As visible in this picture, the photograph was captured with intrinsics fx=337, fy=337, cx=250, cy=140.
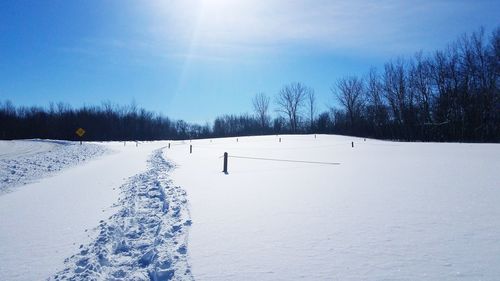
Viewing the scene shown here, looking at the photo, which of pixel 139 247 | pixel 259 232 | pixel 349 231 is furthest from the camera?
pixel 259 232

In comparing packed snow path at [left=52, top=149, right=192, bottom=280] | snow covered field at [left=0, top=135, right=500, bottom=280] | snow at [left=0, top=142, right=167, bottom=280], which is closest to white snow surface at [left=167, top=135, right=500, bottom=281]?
snow covered field at [left=0, top=135, right=500, bottom=280]

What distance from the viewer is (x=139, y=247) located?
18.0ft

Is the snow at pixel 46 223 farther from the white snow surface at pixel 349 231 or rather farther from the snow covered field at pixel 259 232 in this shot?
the white snow surface at pixel 349 231

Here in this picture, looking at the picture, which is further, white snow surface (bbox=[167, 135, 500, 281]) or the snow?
the snow

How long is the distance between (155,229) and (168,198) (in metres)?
3.01

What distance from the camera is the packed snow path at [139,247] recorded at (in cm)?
445

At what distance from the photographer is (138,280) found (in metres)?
4.24

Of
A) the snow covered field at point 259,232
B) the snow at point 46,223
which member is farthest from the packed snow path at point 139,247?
the snow at point 46,223

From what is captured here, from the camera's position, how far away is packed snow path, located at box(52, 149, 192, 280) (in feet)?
14.6

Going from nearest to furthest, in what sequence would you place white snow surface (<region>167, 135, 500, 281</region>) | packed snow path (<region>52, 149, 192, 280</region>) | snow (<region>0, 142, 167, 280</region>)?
white snow surface (<region>167, 135, 500, 281</region>) → packed snow path (<region>52, 149, 192, 280</region>) → snow (<region>0, 142, 167, 280</region>)

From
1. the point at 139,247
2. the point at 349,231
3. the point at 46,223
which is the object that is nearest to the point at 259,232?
the point at 349,231

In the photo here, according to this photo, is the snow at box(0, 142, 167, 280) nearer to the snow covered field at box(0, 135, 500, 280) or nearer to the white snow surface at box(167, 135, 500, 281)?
the snow covered field at box(0, 135, 500, 280)

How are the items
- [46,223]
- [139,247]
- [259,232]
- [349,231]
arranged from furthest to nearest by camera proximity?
[46,223] → [259,232] → [349,231] → [139,247]

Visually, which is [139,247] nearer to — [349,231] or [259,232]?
[259,232]
